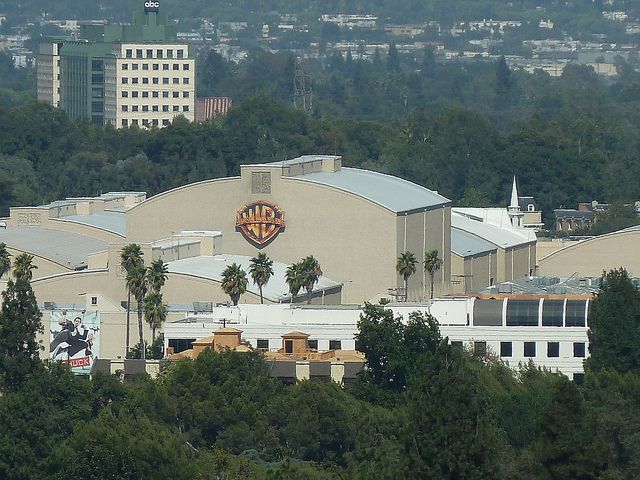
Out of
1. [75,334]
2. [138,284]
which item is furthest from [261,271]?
[75,334]

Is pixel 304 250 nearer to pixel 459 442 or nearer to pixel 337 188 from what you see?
pixel 337 188

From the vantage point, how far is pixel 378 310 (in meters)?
100

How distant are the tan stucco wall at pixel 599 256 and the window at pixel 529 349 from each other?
83.9 feet

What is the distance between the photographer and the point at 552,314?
340 feet

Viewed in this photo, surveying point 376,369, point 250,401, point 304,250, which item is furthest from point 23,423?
point 304,250

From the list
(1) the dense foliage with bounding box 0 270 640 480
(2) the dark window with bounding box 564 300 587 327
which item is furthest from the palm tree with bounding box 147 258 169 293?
(2) the dark window with bounding box 564 300 587 327

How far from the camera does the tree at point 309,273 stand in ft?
365

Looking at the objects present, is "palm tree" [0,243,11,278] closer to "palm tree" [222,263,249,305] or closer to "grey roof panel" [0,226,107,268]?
"grey roof panel" [0,226,107,268]

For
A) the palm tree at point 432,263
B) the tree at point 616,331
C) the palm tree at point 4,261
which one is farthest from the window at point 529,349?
the palm tree at point 4,261

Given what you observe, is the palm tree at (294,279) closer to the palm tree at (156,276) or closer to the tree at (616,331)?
the palm tree at (156,276)

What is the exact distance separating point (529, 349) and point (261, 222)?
19.3 m

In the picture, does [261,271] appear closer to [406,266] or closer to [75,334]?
[406,266]

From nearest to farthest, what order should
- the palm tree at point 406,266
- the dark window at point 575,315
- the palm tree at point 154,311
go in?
1. the dark window at point 575,315
2. the palm tree at point 154,311
3. the palm tree at point 406,266

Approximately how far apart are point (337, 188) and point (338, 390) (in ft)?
97.8
